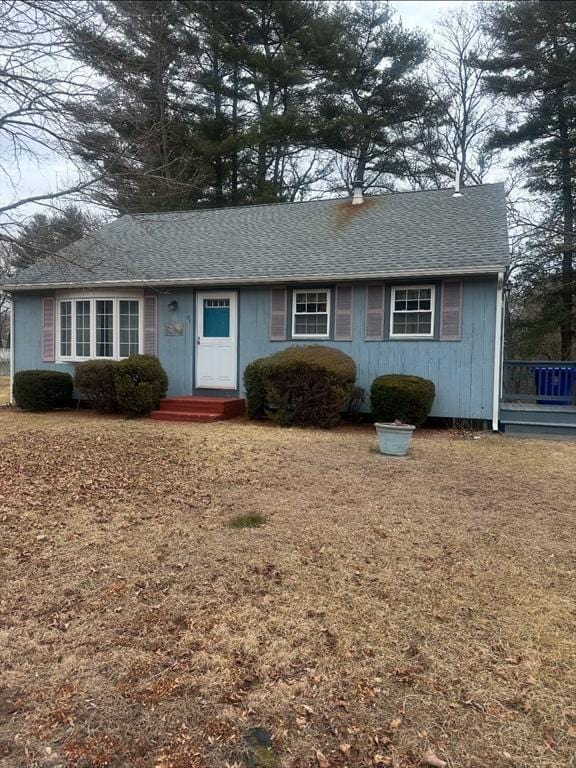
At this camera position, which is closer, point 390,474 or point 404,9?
point 390,474

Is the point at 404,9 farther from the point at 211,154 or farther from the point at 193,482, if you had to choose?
the point at 193,482

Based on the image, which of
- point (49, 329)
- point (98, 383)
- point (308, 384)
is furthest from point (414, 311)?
point (49, 329)

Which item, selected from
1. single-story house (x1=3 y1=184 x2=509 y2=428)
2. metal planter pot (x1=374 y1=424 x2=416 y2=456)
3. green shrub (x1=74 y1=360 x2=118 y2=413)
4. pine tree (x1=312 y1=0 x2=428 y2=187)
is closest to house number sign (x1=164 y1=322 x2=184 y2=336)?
single-story house (x1=3 y1=184 x2=509 y2=428)

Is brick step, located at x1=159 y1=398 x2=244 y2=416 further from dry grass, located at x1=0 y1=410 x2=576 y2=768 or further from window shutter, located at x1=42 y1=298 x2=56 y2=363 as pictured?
dry grass, located at x1=0 y1=410 x2=576 y2=768

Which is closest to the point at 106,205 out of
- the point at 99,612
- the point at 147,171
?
the point at 147,171

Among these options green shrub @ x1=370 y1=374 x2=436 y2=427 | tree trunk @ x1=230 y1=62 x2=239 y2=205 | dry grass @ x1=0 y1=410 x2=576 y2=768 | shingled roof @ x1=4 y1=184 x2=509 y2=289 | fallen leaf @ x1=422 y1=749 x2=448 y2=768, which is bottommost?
fallen leaf @ x1=422 y1=749 x2=448 y2=768

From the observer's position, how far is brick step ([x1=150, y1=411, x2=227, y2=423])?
9883 mm

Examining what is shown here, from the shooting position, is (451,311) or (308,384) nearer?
(308,384)

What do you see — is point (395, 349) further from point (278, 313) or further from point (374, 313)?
point (278, 313)

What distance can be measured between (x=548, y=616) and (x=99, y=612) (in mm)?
2526

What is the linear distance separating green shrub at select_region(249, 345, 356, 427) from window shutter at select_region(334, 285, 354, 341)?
93 centimetres

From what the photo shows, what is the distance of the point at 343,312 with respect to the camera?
33.5ft

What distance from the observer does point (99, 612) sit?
3.01 metres

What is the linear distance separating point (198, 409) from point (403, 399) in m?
3.90
